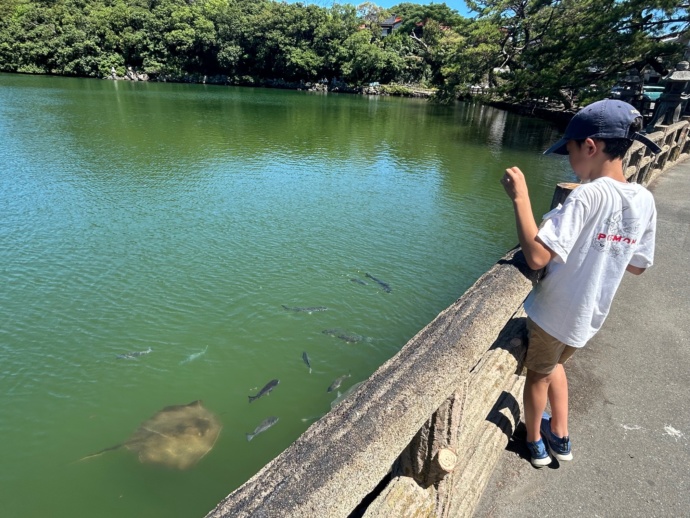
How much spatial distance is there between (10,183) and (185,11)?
167ft

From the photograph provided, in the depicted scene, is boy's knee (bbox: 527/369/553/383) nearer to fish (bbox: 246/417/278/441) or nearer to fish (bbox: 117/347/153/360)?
fish (bbox: 246/417/278/441)

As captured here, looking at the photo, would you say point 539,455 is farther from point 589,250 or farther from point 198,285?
point 198,285

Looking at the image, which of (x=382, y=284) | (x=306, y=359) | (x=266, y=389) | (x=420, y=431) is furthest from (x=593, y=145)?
(x=382, y=284)

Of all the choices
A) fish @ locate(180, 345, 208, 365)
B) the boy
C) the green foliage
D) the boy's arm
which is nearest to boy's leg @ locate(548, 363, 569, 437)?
the boy

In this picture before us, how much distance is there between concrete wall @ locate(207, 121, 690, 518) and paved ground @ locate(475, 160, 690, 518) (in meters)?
0.23

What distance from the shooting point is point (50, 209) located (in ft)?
31.6

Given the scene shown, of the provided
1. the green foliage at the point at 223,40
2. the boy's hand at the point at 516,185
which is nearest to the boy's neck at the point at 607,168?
the boy's hand at the point at 516,185

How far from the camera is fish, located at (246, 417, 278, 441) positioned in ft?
14.4

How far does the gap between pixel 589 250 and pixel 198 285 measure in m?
5.97

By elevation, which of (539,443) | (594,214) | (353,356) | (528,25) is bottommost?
(353,356)

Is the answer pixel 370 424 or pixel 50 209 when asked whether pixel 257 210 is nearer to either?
pixel 50 209

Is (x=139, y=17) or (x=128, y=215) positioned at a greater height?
(x=139, y=17)

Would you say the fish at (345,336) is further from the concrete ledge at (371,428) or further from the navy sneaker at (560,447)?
the concrete ledge at (371,428)

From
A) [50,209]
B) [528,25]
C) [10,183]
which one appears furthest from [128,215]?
[528,25]
